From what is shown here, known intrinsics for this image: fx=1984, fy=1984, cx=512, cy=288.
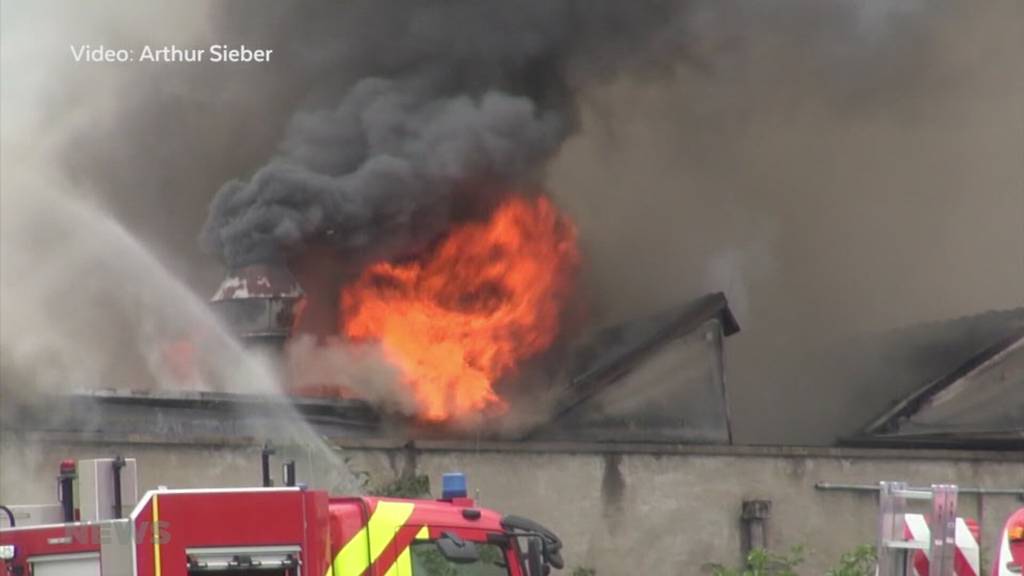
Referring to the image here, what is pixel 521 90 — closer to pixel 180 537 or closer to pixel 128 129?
pixel 128 129

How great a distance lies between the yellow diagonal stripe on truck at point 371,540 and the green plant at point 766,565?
6.78 m

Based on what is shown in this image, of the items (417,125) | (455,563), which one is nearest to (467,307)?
(417,125)

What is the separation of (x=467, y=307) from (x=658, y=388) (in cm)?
242

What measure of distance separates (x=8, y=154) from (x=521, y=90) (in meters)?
5.97

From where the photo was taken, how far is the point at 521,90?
2284 centimetres

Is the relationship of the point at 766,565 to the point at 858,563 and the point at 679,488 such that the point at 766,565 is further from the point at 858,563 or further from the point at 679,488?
the point at 679,488

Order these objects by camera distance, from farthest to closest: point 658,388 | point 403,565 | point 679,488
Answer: point 658,388 < point 679,488 < point 403,565

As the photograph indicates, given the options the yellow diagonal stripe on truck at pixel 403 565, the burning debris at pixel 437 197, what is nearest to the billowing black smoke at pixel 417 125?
the burning debris at pixel 437 197

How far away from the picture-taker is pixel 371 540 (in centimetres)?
980

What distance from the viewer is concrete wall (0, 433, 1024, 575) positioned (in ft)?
65.6

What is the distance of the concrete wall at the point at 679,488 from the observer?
1998cm

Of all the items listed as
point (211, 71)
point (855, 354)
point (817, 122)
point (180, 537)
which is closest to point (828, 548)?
point (855, 354)

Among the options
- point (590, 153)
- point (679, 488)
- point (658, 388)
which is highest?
point (590, 153)

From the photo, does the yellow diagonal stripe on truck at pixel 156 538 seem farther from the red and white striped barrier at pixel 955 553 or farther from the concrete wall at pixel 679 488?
the concrete wall at pixel 679 488
